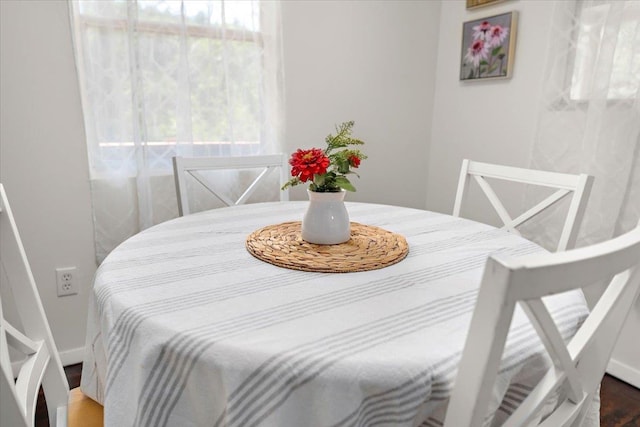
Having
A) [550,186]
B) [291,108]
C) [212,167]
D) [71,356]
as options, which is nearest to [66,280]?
[71,356]

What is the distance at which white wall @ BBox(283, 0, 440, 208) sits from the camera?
2.17 metres

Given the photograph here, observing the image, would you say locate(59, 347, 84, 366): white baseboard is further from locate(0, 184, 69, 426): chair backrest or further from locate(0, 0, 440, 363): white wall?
locate(0, 184, 69, 426): chair backrest

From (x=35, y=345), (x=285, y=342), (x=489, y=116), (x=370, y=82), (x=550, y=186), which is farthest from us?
(x=370, y=82)

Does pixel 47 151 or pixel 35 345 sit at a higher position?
pixel 47 151

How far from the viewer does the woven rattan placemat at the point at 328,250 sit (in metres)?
0.98

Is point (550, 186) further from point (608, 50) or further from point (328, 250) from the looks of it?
point (328, 250)

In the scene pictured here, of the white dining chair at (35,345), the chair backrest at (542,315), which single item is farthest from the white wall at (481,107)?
the white dining chair at (35,345)

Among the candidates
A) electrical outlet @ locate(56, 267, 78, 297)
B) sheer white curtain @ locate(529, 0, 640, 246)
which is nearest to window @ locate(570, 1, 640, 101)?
sheer white curtain @ locate(529, 0, 640, 246)

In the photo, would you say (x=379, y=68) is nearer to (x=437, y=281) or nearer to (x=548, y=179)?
(x=548, y=179)

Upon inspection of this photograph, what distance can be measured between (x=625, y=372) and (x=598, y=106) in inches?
45.0

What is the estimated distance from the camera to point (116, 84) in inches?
67.7

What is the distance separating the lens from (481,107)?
2.33m

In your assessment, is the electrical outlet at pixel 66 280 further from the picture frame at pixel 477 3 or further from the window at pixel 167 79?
the picture frame at pixel 477 3

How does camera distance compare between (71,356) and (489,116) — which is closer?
(71,356)
